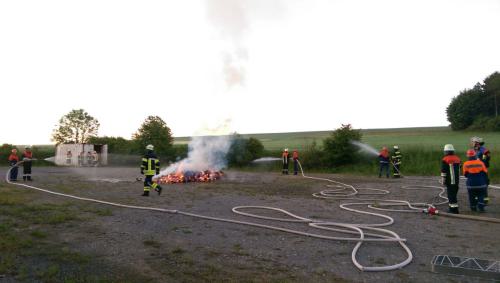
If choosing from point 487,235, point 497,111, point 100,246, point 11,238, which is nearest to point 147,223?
point 100,246

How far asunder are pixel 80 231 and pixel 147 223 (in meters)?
1.39

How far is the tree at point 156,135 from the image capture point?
125 feet

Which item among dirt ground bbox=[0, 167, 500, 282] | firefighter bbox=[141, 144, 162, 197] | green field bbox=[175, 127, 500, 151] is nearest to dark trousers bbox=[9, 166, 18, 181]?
firefighter bbox=[141, 144, 162, 197]

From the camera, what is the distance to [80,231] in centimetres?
752

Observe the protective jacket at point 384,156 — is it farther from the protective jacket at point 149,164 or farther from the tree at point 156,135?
the tree at point 156,135

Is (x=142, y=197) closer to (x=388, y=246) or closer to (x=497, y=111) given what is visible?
(x=388, y=246)

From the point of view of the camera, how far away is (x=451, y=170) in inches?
379

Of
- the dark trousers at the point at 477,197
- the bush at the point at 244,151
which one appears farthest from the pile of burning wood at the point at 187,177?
the dark trousers at the point at 477,197

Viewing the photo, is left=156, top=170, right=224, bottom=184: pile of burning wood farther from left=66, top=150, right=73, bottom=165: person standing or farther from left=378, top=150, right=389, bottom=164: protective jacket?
left=66, top=150, right=73, bottom=165: person standing

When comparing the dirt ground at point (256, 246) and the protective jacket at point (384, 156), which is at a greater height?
the protective jacket at point (384, 156)

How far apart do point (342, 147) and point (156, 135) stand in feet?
65.2

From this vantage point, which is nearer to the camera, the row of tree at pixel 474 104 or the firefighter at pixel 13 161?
the firefighter at pixel 13 161

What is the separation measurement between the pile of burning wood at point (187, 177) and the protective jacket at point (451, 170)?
12.4 meters

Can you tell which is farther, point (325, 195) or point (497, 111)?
point (497, 111)
